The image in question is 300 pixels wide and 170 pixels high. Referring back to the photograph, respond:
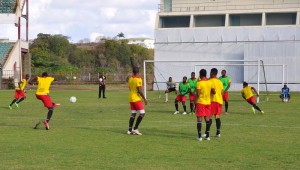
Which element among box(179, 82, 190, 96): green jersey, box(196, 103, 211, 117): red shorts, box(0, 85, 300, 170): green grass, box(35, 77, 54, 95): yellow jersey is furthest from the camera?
box(179, 82, 190, 96): green jersey

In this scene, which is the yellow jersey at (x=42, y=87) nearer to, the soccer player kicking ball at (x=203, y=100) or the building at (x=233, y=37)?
the soccer player kicking ball at (x=203, y=100)

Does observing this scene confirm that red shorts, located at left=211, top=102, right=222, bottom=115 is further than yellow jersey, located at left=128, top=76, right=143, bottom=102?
No

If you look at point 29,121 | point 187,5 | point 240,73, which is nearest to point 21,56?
point 187,5

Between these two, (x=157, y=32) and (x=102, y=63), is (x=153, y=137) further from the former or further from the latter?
(x=102, y=63)

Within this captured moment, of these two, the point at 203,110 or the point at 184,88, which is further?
the point at 184,88

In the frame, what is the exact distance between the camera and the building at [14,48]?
5684 cm

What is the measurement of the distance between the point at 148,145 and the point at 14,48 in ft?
154

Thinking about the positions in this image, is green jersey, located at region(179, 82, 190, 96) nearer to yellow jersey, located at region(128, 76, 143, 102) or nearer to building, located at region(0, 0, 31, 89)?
yellow jersey, located at region(128, 76, 143, 102)

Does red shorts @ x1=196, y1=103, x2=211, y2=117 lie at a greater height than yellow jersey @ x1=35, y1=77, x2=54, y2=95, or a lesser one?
lesser

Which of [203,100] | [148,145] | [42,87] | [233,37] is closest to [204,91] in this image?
[203,100]

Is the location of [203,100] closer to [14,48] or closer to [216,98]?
[216,98]

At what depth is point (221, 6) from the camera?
5759cm

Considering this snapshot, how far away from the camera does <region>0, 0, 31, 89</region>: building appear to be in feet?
186

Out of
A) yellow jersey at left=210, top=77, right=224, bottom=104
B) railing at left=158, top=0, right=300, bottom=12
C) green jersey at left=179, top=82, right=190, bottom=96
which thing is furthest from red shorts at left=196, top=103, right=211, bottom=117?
railing at left=158, top=0, right=300, bottom=12
